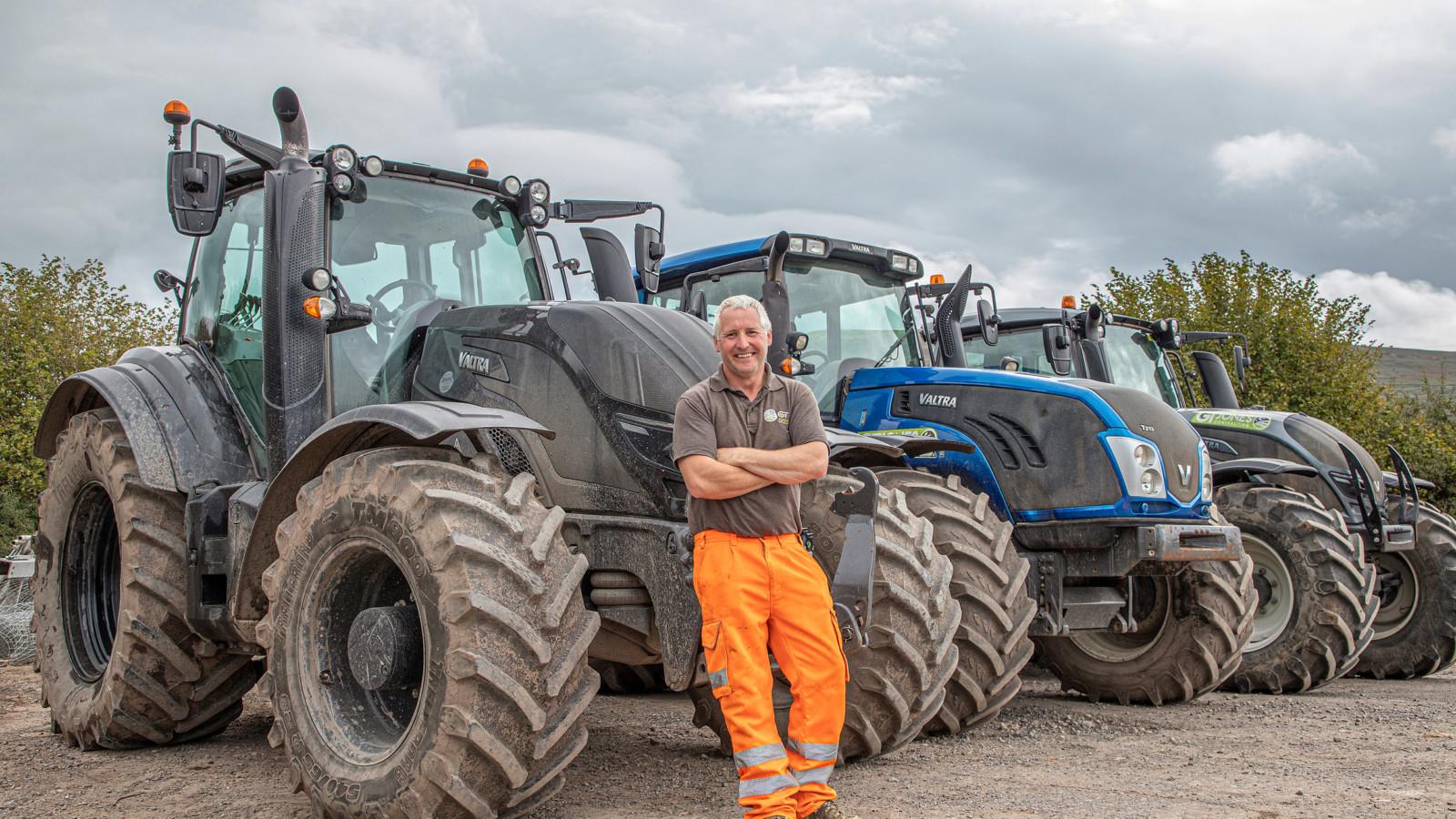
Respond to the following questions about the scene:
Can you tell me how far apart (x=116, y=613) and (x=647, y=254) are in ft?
10.9

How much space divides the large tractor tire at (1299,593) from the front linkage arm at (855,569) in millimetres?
5028

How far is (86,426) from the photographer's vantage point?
6.25 m

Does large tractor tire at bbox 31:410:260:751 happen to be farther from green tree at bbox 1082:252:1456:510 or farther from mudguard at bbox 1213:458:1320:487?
green tree at bbox 1082:252:1456:510

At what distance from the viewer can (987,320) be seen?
8711 mm

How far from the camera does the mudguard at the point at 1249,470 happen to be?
8.88m

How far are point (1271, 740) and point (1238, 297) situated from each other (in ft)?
80.9

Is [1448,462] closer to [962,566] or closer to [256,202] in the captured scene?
[962,566]

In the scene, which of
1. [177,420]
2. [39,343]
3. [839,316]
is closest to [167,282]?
[177,420]

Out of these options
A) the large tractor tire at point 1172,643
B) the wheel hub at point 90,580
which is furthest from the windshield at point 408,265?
the large tractor tire at point 1172,643

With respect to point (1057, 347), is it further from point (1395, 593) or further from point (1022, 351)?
point (1395, 593)

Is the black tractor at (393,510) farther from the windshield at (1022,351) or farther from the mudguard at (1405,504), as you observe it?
the mudguard at (1405,504)

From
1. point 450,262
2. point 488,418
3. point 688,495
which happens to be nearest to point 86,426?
point 450,262

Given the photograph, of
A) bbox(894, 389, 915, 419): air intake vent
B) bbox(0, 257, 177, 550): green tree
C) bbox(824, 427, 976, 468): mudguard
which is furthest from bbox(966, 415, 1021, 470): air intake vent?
bbox(0, 257, 177, 550): green tree

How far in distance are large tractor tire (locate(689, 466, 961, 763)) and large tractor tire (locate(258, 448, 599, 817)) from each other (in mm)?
1088
